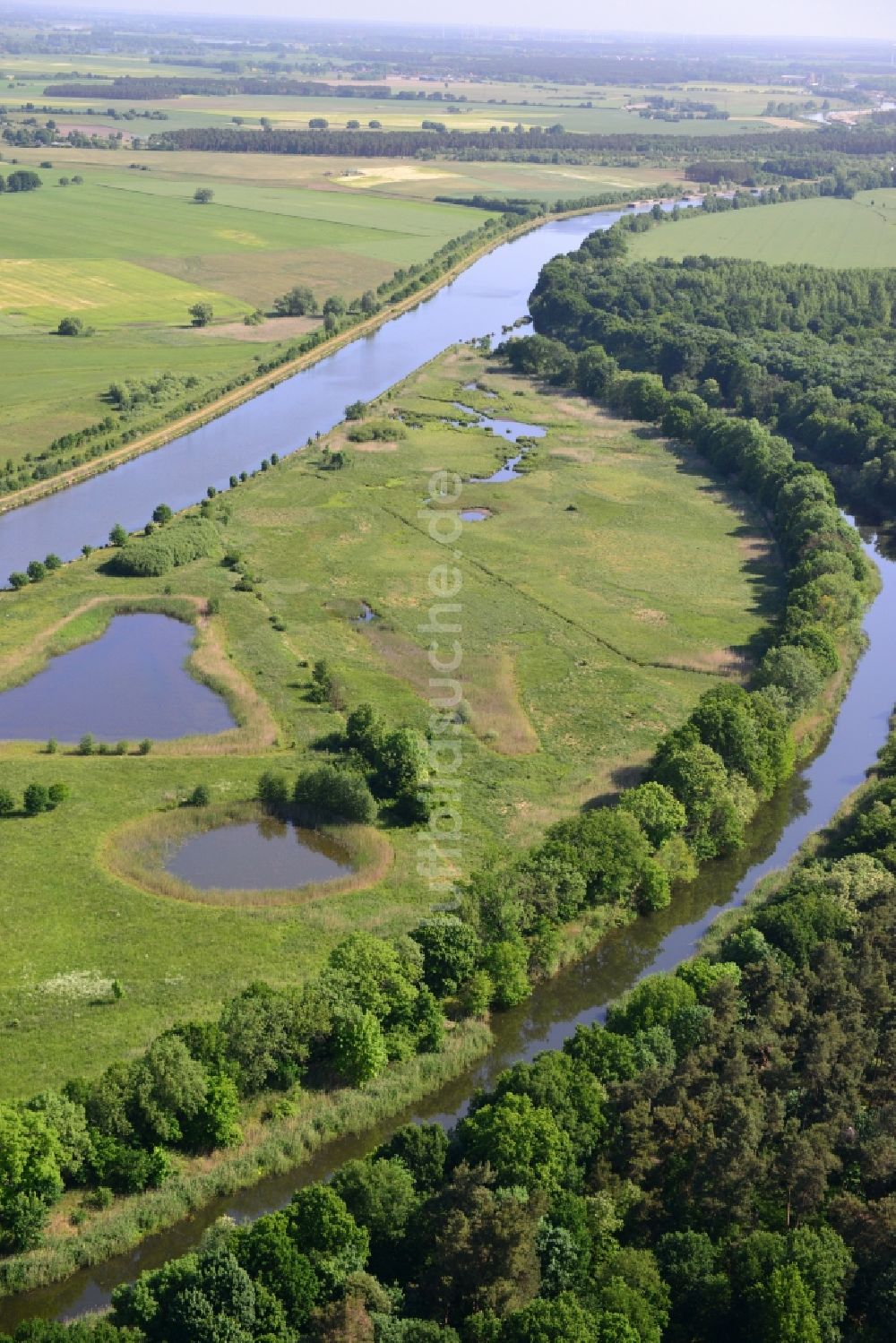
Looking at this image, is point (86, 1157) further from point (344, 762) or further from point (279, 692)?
point (279, 692)

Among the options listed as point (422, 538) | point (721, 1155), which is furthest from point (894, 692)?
point (721, 1155)

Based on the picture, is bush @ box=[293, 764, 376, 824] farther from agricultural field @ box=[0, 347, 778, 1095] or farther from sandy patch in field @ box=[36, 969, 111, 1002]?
sandy patch in field @ box=[36, 969, 111, 1002]

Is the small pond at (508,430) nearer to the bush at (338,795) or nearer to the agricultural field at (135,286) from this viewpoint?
the agricultural field at (135,286)

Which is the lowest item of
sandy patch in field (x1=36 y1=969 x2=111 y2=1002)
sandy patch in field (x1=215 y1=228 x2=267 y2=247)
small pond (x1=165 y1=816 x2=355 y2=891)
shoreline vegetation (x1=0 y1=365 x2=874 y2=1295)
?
shoreline vegetation (x1=0 y1=365 x2=874 y2=1295)

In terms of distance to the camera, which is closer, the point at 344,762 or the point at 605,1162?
the point at 605,1162

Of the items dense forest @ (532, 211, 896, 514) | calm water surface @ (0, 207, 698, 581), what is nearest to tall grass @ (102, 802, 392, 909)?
calm water surface @ (0, 207, 698, 581)

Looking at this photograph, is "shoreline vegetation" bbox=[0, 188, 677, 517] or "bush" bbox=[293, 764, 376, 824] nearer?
"bush" bbox=[293, 764, 376, 824]
